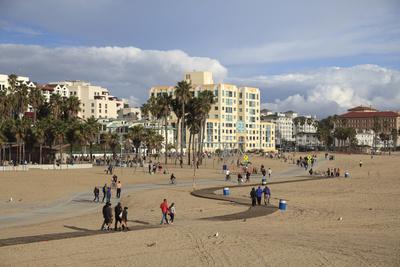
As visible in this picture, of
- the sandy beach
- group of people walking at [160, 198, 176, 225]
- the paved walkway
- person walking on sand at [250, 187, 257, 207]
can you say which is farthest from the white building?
group of people walking at [160, 198, 176, 225]

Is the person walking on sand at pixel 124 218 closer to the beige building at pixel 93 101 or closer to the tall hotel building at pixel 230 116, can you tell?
the tall hotel building at pixel 230 116

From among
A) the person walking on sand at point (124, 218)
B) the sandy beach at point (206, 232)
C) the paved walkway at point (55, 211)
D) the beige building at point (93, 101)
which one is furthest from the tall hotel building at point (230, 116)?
the person walking on sand at point (124, 218)

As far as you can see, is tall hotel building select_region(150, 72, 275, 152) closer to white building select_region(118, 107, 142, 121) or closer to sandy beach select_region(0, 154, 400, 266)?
white building select_region(118, 107, 142, 121)

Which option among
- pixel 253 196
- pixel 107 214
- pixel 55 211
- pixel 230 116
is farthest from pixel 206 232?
pixel 230 116

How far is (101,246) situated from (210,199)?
58.3 ft

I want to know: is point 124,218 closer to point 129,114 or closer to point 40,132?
point 40,132

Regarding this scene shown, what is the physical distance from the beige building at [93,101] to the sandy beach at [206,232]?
134825 mm

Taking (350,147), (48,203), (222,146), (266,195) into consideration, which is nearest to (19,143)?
(48,203)

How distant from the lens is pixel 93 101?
17162 cm

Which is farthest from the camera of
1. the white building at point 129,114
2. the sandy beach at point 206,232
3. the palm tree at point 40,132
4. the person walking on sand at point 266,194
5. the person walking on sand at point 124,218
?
the white building at point 129,114

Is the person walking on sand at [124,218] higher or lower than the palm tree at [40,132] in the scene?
lower

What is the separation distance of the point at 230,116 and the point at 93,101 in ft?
154

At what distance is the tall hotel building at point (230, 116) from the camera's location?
511 feet

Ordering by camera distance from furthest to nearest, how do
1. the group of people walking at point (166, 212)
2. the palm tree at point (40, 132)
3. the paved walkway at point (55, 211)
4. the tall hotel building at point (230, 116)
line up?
1. the tall hotel building at point (230, 116)
2. the palm tree at point (40, 132)
3. the paved walkway at point (55, 211)
4. the group of people walking at point (166, 212)
